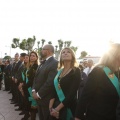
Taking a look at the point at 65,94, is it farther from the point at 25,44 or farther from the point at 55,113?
the point at 25,44

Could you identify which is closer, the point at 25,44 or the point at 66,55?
the point at 66,55

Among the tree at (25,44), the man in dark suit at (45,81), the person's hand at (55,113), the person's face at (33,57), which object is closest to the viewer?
the person's hand at (55,113)

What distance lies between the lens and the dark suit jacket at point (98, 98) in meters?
2.91

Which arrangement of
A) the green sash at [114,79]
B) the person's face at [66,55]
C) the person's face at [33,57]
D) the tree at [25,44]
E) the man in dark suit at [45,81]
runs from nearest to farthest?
the green sash at [114,79] < the person's face at [66,55] < the man in dark suit at [45,81] < the person's face at [33,57] < the tree at [25,44]

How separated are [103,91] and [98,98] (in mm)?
104

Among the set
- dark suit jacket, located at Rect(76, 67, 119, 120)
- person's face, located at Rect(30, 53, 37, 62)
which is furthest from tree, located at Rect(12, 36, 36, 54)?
dark suit jacket, located at Rect(76, 67, 119, 120)

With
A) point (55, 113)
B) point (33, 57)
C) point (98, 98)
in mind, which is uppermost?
point (33, 57)

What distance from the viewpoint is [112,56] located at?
3.03 metres

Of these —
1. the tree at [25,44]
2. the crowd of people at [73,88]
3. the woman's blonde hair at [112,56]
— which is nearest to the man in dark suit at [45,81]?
the crowd of people at [73,88]

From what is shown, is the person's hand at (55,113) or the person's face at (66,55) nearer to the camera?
the person's hand at (55,113)

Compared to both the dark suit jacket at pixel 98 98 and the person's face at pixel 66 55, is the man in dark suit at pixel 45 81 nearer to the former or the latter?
the person's face at pixel 66 55

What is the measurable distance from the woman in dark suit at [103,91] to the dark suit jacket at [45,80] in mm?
1898

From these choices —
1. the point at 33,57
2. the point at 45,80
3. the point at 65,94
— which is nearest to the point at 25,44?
the point at 33,57

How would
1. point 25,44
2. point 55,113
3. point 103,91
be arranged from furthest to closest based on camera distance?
1. point 25,44
2. point 55,113
3. point 103,91
